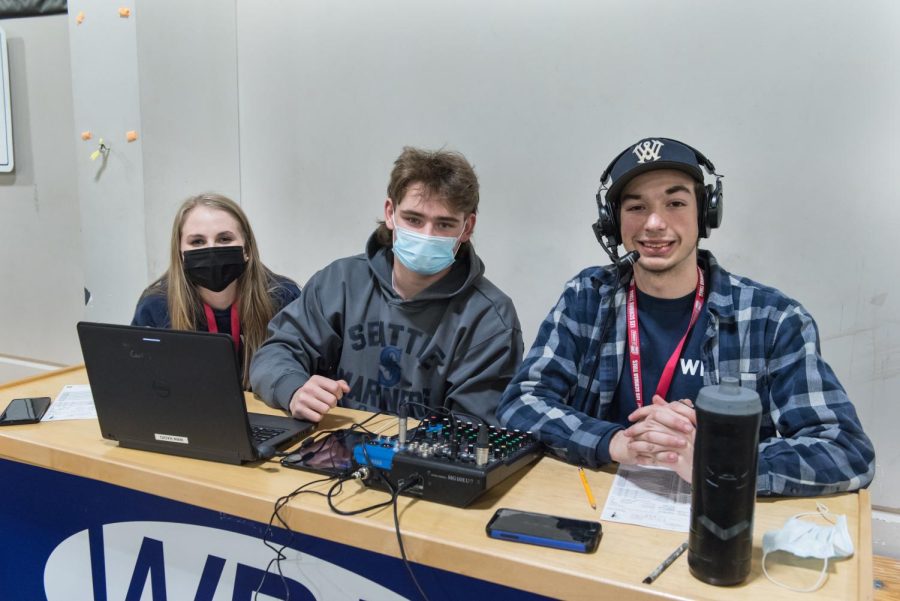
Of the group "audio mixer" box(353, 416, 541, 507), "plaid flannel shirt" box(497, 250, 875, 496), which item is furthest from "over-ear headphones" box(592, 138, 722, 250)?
"audio mixer" box(353, 416, 541, 507)

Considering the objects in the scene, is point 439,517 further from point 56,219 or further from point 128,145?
point 56,219

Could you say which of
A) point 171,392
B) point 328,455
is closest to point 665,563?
point 328,455

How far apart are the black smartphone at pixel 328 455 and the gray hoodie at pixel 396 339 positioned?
1.06 feet

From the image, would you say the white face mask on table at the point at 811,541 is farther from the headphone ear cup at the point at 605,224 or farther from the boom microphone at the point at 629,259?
the headphone ear cup at the point at 605,224

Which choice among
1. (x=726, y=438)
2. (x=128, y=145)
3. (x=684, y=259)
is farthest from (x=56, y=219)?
(x=726, y=438)

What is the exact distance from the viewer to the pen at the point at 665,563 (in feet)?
3.06

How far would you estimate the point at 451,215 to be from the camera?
182 centimetres

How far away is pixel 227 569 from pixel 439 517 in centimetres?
56

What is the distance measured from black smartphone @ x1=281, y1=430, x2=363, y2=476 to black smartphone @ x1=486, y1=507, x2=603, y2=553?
339 millimetres

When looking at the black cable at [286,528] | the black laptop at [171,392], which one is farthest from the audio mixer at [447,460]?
the black laptop at [171,392]

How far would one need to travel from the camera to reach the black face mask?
2.06 m

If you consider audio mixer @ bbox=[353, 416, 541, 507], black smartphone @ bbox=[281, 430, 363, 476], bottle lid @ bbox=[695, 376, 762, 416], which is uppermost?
bottle lid @ bbox=[695, 376, 762, 416]

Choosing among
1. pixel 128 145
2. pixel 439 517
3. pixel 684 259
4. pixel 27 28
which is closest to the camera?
pixel 439 517

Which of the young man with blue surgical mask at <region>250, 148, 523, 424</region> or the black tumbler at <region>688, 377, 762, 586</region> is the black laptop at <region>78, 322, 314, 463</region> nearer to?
the young man with blue surgical mask at <region>250, 148, 523, 424</region>
